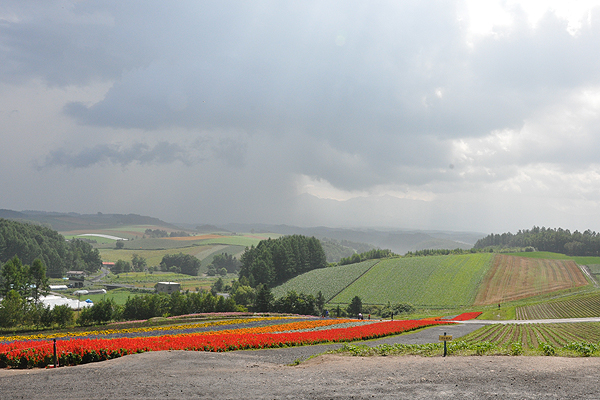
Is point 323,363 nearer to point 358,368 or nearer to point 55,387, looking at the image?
point 358,368

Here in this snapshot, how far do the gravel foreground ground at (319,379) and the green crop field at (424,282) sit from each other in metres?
79.3

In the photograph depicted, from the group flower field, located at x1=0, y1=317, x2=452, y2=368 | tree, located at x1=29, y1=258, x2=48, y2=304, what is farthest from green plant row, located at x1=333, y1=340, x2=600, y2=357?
tree, located at x1=29, y1=258, x2=48, y2=304

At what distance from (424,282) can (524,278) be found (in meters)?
26.8

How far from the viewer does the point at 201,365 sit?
16375 millimetres

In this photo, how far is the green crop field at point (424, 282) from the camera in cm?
9512

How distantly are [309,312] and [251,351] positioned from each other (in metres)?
48.3

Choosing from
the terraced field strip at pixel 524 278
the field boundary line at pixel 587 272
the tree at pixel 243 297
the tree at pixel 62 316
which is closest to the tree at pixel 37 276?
the tree at pixel 62 316

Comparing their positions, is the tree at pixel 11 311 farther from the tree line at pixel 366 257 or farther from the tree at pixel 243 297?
the tree line at pixel 366 257

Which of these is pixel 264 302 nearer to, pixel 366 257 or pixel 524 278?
pixel 524 278

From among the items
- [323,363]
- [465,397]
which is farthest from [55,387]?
[465,397]

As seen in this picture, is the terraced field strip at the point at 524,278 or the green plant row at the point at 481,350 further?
the terraced field strip at the point at 524,278

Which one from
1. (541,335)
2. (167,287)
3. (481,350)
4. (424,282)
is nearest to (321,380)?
(481,350)

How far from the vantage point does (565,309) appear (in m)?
61.0

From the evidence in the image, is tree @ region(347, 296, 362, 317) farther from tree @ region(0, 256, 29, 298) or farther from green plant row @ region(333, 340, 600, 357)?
tree @ region(0, 256, 29, 298)
